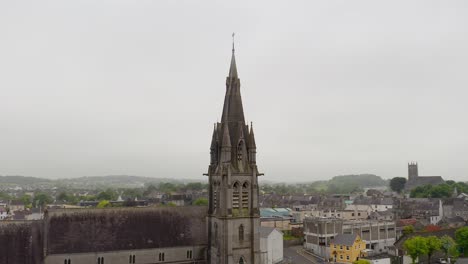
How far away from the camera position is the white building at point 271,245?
67875 millimetres

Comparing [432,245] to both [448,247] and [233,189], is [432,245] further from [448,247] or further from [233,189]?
[233,189]

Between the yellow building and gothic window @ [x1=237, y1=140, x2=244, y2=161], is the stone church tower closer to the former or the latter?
gothic window @ [x1=237, y1=140, x2=244, y2=161]

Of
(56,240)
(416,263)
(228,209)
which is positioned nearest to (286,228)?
(416,263)

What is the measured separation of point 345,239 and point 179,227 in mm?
39536

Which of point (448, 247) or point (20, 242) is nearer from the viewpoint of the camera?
point (20, 242)

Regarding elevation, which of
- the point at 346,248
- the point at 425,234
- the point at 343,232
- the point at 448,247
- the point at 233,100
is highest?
the point at 233,100

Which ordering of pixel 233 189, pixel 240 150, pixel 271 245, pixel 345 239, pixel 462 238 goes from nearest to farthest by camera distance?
pixel 233 189
pixel 240 150
pixel 462 238
pixel 271 245
pixel 345 239

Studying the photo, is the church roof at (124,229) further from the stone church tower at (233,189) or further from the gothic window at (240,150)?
the gothic window at (240,150)

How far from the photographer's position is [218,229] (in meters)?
41.2

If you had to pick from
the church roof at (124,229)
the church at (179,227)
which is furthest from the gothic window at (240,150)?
the church roof at (124,229)

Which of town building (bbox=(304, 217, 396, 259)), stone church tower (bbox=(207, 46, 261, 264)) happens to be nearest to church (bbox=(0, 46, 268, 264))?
stone church tower (bbox=(207, 46, 261, 264))

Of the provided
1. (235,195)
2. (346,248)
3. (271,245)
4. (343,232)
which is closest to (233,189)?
(235,195)

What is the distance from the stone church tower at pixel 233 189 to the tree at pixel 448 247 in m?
36.7

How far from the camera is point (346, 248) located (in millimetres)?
71375
